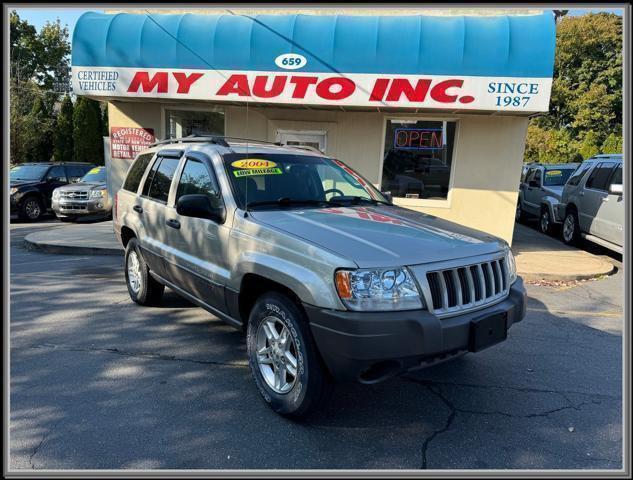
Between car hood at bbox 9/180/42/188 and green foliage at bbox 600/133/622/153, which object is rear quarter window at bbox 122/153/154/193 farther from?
green foliage at bbox 600/133/622/153

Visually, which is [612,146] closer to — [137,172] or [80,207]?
[80,207]

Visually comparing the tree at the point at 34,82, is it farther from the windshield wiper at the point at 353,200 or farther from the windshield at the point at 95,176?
the windshield wiper at the point at 353,200

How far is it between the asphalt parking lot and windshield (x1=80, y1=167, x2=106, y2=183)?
33.4 ft

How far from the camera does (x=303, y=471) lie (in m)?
2.73

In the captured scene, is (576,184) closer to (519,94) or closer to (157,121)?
(519,94)

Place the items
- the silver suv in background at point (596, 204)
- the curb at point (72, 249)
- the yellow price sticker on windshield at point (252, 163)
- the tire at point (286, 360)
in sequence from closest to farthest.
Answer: the tire at point (286, 360)
the yellow price sticker on windshield at point (252, 163)
the curb at point (72, 249)
the silver suv in background at point (596, 204)

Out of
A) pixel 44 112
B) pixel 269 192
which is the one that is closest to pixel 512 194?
pixel 269 192

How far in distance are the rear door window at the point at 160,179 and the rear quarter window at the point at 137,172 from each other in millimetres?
326

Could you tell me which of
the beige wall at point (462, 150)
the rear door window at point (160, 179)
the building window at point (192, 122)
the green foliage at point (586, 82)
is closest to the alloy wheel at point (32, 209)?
the building window at point (192, 122)

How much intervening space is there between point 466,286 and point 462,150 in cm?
726

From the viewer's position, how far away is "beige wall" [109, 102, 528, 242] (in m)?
9.54

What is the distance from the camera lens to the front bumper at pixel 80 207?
13469 millimetres

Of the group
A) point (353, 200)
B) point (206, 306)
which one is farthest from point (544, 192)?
point (206, 306)

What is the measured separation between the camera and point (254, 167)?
4.08 metres
